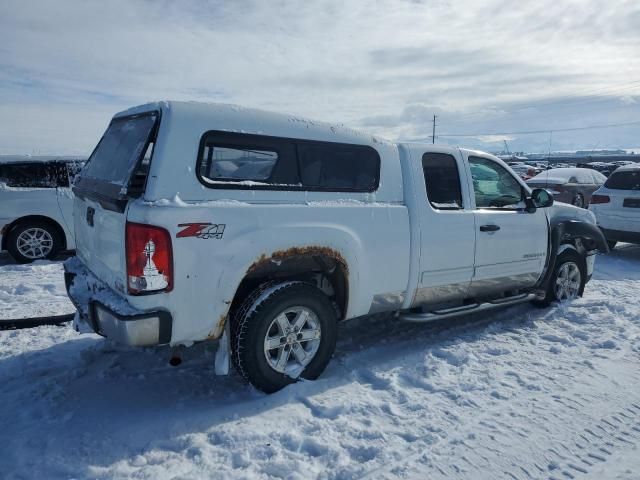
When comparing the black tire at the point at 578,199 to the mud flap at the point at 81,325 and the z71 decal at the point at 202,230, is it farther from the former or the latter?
the mud flap at the point at 81,325

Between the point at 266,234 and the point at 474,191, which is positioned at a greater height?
the point at 474,191

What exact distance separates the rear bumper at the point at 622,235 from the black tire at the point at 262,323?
292 inches

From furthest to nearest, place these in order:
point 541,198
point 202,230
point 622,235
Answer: point 622,235, point 541,198, point 202,230

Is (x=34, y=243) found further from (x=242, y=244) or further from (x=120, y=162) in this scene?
(x=242, y=244)

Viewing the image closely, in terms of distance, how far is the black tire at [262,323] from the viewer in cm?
338

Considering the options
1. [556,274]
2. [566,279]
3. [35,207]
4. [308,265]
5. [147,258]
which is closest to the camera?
[147,258]

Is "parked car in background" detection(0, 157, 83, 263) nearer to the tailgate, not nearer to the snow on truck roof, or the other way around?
the snow on truck roof

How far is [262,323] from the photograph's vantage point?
3.40 meters

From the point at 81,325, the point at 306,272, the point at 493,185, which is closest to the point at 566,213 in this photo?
the point at 493,185

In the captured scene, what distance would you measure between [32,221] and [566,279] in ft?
25.1

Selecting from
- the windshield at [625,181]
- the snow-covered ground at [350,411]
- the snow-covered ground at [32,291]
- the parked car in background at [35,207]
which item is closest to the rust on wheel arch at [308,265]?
the snow-covered ground at [350,411]

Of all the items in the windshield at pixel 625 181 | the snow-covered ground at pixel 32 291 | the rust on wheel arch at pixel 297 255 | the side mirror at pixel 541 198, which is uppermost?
the windshield at pixel 625 181

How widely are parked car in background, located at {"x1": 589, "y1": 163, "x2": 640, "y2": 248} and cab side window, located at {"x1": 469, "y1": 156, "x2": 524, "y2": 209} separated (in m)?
4.89

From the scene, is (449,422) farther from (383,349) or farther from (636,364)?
(636,364)
